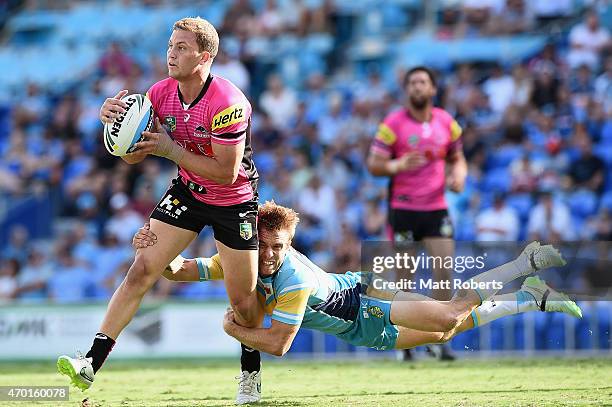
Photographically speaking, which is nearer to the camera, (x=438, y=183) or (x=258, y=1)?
(x=438, y=183)

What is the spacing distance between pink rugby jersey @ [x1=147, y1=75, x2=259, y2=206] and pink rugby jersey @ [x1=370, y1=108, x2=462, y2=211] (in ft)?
11.6

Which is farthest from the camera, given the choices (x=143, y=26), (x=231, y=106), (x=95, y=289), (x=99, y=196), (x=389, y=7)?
(x=143, y=26)

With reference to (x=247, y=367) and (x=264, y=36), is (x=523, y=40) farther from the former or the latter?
(x=247, y=367)

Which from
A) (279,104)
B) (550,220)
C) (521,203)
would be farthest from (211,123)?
(279,104)

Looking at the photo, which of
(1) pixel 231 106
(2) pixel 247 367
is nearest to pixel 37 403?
(2) pixel 247 367

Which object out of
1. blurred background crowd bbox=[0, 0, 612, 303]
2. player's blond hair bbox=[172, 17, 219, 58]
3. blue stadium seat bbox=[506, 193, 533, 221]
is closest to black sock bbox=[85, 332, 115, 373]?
player's blond hair bbox=[172, 17, 219, 58]

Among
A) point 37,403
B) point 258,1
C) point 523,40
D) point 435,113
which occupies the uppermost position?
point 258,1

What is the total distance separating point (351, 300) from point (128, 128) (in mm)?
2059

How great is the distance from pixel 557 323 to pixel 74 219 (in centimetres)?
789

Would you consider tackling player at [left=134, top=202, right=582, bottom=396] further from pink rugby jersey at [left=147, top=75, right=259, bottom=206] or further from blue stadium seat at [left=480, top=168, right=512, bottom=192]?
blue stadium seat at [left=480, top=168, right=512, bottom=192]

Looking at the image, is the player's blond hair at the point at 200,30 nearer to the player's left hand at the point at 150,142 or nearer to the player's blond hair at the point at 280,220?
the player's left hand at the point at 150,142

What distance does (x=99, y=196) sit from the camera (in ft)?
57.0

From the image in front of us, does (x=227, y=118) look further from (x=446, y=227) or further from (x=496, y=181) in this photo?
(x=496, y=181)

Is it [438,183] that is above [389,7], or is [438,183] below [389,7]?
below
